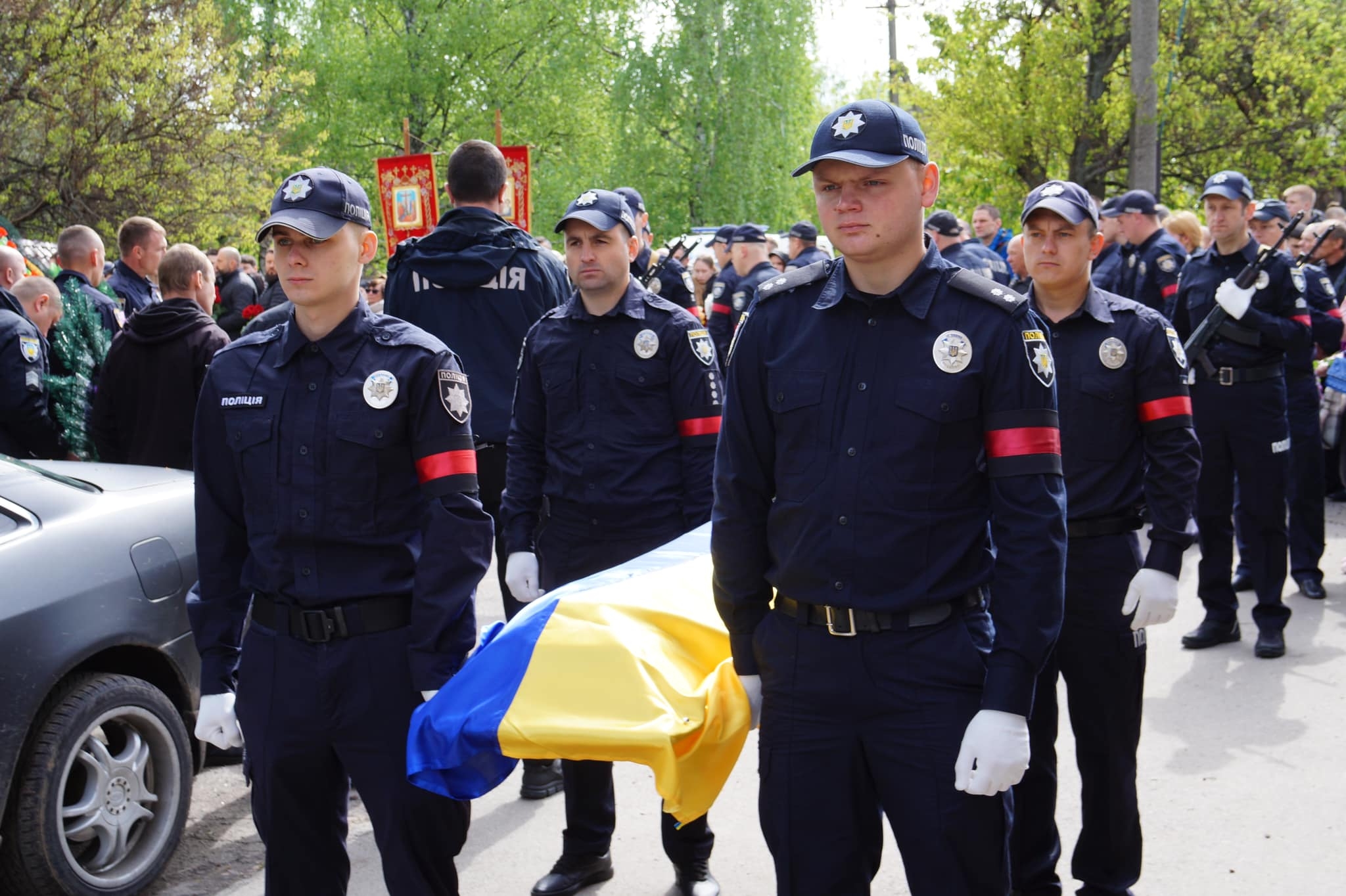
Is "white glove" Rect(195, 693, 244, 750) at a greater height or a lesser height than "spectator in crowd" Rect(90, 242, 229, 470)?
lesser

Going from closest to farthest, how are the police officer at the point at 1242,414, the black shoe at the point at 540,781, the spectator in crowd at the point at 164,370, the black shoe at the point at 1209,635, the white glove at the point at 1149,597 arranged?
the white glove at the point at 1149,597
the black shoe at the point at 540,781
the spectator in crowd at the point at 164,370
the police officer at the point at 1242,414
the black shoe at the point at 1209,635

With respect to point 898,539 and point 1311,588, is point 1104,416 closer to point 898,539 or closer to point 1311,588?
point 898,539

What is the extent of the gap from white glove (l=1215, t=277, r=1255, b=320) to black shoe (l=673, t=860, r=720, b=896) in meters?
4.25

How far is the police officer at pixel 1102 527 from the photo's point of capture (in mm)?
3828

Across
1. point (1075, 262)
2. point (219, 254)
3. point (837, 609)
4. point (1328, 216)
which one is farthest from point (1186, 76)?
point (837, 609)

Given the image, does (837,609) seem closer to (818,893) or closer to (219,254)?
(818,893)

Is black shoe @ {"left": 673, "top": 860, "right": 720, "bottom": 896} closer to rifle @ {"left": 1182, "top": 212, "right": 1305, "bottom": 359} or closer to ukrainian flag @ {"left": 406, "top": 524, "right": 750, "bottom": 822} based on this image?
ukrainian flag @ {"left": 406, "top": 524, "right": 750, "bottom": 822}

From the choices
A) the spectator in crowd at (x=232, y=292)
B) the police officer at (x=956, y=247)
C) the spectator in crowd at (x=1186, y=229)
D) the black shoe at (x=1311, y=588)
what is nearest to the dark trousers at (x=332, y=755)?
the black shoe at (x=1311, y=588)

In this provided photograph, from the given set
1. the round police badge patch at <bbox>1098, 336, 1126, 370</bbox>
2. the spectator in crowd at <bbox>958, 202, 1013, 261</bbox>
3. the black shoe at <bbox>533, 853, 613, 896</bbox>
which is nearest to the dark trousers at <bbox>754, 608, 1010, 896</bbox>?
the round police badge patch at <bbox>1098, 336, 1126, 370</bbox>

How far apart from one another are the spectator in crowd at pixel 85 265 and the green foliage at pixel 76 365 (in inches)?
23.9

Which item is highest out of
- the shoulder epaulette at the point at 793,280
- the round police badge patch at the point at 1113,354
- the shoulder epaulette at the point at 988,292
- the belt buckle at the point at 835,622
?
the shoulder epaulette at the point at 793,280

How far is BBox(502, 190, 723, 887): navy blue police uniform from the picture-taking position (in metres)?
4.49

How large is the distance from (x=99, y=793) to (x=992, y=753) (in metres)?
3.00

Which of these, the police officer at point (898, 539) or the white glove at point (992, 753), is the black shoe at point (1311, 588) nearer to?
the police officer at point (898, 539)
